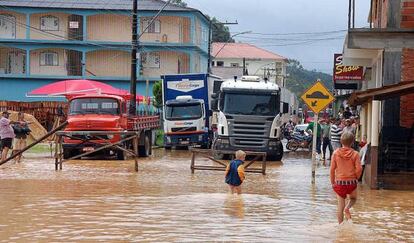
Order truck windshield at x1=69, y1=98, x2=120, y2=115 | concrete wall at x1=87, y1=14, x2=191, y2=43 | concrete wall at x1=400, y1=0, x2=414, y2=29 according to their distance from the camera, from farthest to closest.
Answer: concrete wall at x1=87, y1=14, x2=191, y2=43 < truck windshield at x1=69, y1=98, x2=120, y2=115 < concrete wall at x1=400, y1=0, x2=414, y2=29

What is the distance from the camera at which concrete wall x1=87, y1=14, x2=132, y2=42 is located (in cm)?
6562

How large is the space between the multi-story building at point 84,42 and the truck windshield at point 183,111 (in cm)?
2307

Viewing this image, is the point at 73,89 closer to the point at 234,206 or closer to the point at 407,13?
the point at 407,13

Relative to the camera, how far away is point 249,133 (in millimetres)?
32594

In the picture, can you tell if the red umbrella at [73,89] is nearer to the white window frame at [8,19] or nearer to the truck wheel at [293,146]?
the truck wheel at [293,146]

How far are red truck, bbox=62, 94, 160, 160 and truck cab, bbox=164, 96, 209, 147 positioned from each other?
8117mm

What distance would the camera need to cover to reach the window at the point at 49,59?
66.6 metres

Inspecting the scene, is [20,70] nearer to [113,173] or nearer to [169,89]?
[169,89]

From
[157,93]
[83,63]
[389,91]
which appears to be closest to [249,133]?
[389,91]

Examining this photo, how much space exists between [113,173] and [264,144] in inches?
365

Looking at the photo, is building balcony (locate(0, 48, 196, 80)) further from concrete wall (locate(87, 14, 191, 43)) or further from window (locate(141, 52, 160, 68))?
concrete wall (locate(87, 14, 191, 43))

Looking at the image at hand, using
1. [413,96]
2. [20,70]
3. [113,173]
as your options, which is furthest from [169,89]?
[20,70]

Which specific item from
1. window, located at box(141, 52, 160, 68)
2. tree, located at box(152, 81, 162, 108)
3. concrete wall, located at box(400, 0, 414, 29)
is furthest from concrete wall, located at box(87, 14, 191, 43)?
concrete wall, located at box(400, 0, 414, 29)

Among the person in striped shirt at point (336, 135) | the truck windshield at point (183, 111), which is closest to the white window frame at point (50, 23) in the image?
the truck windshield at point (183, 111)
